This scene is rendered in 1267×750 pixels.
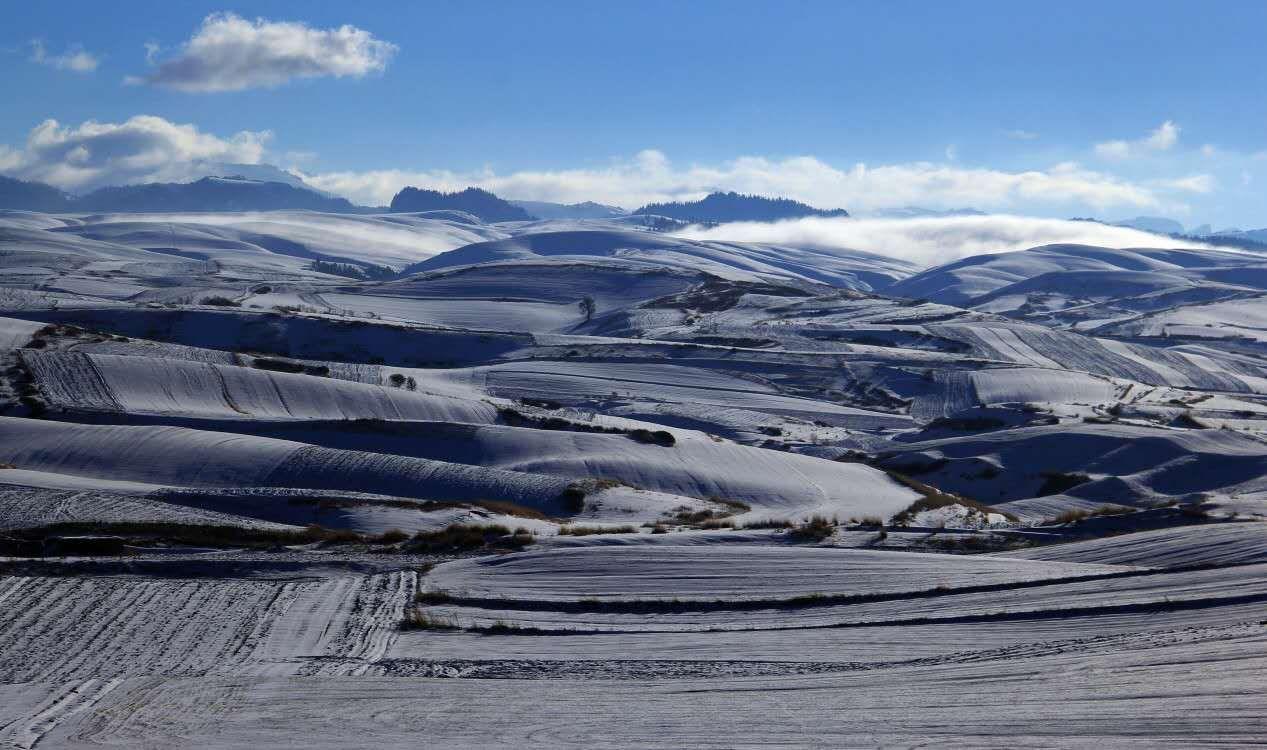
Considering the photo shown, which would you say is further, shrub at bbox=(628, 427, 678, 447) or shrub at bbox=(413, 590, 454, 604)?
shrub at bbox=(628, 427, 678, 447)

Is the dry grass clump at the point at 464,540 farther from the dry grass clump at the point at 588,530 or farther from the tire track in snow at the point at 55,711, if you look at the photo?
the tire track in snow at the point at 55,711

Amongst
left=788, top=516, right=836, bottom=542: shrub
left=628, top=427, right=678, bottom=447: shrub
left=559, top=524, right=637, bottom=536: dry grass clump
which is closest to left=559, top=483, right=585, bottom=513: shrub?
left=559, top=524, right=637, bottom=536: dry grass clump

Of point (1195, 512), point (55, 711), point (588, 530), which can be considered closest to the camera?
point (55, 711)

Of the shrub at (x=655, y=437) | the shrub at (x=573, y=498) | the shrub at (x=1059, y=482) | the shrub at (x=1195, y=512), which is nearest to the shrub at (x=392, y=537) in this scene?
the shrub at (x=573, y=498)

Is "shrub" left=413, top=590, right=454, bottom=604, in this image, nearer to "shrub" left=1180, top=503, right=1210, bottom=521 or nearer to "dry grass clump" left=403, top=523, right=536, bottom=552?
"dry grass clump" left=403, top=523, right=536, bottom=552

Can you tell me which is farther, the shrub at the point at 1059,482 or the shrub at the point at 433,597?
the shrub at the point at 1059,482

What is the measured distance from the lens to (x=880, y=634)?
1998 centimetres

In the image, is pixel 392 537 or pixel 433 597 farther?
pixel 392 537

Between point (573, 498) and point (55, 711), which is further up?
point (55, 711)

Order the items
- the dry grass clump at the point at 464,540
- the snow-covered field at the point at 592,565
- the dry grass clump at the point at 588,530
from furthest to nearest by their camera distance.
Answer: the dry grass clump at the point at 588,530, the dry grass clump at the point at 464,540, the snow-covered field at the point at 592,565

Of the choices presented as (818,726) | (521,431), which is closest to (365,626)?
(818,726)

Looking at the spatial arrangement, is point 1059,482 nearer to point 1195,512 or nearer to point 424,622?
point 1195,512

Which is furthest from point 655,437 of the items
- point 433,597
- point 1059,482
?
point 433,597

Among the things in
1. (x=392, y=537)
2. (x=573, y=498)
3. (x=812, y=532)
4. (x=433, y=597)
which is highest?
(x=812, y=532)
